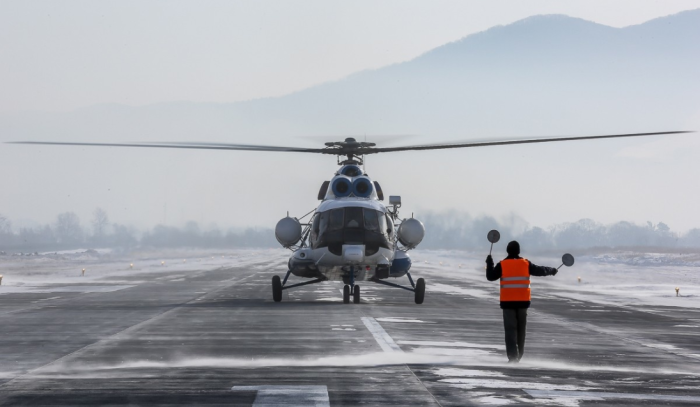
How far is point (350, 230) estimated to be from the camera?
27.8 m

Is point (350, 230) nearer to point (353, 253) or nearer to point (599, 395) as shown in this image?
point (353, 253)

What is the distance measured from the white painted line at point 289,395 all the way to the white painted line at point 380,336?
4.82 meters

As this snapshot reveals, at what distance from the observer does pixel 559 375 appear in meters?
13.0

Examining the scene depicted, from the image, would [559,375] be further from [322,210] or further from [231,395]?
[322,210]

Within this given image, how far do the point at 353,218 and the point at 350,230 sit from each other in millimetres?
378

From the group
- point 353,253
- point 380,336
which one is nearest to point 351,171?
point 353,253

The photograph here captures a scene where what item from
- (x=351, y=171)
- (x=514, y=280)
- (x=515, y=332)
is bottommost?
(x=515, y=332)

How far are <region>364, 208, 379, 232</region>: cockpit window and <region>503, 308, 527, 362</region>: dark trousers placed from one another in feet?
43.1

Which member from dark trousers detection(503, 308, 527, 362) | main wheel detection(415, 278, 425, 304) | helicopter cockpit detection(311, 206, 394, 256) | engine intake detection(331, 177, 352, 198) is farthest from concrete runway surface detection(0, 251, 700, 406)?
engine intake detection(331, 177, 352, 198)

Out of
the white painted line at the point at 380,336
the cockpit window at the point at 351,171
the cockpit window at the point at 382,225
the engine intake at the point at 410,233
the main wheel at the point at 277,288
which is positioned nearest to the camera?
the white painted line at the point at 380,336

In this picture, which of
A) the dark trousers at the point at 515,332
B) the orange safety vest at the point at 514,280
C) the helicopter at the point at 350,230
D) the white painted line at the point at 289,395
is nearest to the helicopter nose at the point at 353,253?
the helicopter at the point at 350,230

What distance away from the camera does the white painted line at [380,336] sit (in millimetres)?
16328

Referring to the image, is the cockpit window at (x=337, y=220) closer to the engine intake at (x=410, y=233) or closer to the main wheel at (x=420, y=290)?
the engine intake at (x=410, y=233)

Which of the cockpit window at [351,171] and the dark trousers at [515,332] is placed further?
the cockpit window at [351,171]
